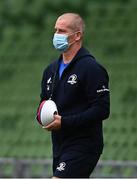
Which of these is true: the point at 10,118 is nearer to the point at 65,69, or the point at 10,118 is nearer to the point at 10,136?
the point at 10,136

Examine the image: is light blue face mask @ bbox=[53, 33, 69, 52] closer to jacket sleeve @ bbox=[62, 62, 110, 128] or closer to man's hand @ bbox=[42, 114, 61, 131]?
jacket sleeve @ bbox=[62, 62, 110, 128]

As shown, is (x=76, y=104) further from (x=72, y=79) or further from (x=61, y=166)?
(x=61, y=166)

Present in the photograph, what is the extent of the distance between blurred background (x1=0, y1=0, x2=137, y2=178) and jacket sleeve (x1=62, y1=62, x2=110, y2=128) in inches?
208

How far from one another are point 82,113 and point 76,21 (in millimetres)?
662

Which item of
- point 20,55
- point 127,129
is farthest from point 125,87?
point 20,55

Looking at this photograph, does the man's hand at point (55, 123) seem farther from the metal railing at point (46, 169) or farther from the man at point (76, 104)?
the metal railing at point (46, 169)

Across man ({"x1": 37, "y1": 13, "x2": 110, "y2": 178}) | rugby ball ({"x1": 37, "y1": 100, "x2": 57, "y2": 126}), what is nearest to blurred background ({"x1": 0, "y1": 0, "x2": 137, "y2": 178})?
man ({"x1": 37, "y1": 13, "x2": 110, "y2": 178})

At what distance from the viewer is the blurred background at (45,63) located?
11352 mm

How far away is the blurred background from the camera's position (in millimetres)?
11352

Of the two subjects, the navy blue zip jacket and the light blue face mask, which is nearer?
the navy blue zip jacket

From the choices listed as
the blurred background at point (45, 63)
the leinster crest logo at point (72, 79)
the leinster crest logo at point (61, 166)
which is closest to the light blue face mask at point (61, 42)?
the leinster crest logo at point (72, 79)

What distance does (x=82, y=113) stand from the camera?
5.82 meters

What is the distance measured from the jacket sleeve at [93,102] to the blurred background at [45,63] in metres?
5.28

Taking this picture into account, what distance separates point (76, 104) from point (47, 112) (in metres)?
0.24
